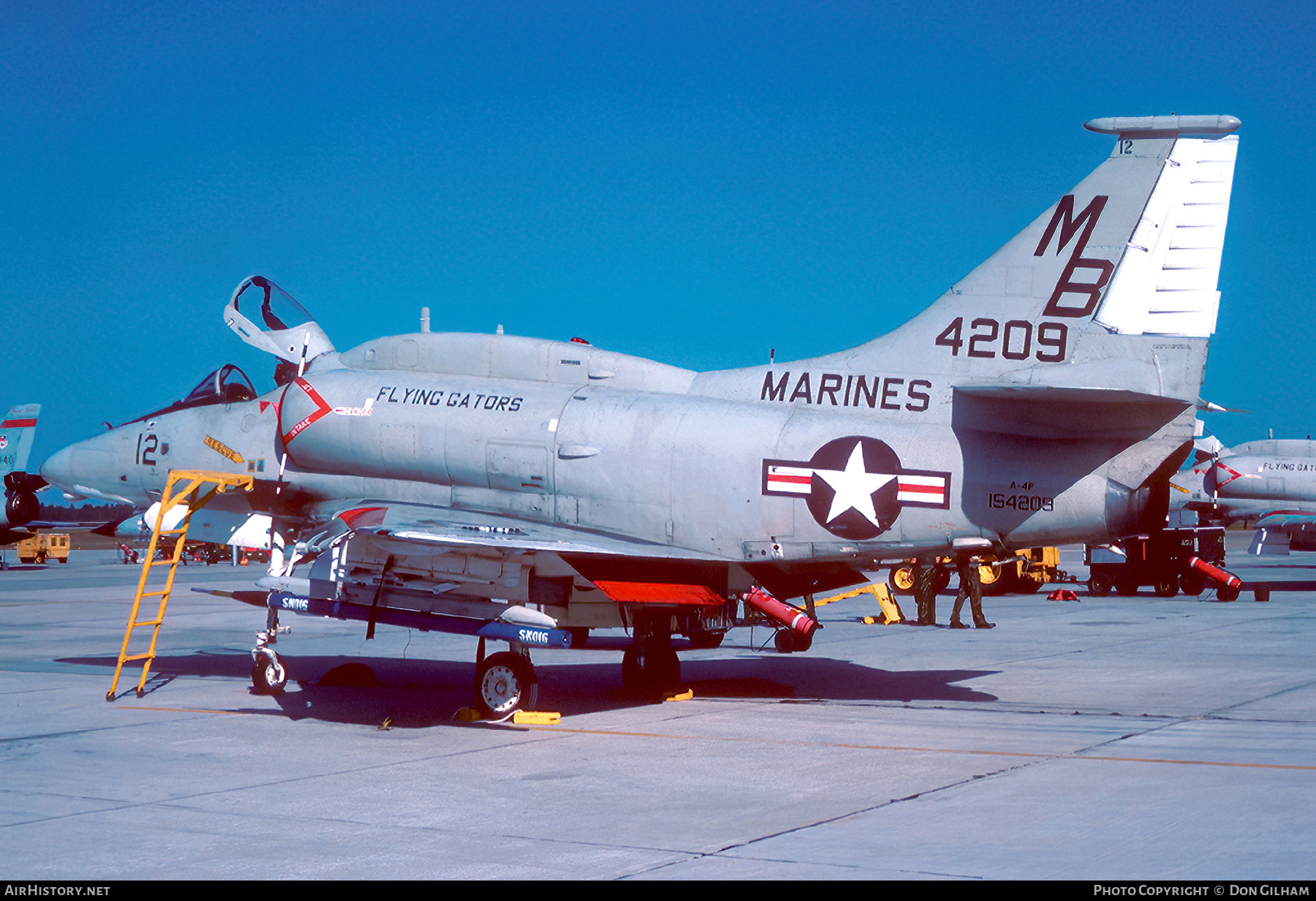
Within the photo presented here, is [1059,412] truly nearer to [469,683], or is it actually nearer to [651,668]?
[651,668]

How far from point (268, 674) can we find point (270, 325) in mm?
4056

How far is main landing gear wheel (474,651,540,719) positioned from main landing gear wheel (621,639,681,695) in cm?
200

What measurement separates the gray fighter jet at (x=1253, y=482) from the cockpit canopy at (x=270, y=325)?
87.4ft

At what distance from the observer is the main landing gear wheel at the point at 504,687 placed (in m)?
11.7

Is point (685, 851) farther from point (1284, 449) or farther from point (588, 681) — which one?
point (1284, 449)

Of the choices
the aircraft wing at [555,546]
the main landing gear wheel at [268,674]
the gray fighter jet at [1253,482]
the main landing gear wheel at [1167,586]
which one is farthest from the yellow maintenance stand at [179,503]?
the gray fighter jet at [1253,482]

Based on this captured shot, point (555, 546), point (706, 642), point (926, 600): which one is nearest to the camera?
point (555, 546)

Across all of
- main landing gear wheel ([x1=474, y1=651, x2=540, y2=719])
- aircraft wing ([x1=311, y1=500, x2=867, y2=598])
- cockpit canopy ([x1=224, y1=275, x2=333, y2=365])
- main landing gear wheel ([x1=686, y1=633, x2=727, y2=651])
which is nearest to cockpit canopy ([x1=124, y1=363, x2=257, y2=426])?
cockpit canopy ([x1=224, y1=275, x2=333, y2=365])

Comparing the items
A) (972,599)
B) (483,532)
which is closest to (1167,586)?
(972,599)

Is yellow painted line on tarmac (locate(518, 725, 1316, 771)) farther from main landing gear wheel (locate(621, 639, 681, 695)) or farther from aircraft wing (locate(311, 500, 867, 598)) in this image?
main landing gear wheel (locate(621, 639, 681, 695))

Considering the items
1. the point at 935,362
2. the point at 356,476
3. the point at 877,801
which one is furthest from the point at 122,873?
the point at 935,362

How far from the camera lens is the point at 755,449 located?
38.1ft

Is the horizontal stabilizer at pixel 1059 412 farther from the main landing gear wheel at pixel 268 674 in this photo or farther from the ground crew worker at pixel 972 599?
the ground crew worker at pixel 972 599

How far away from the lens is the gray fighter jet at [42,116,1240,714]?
35.3 ft
